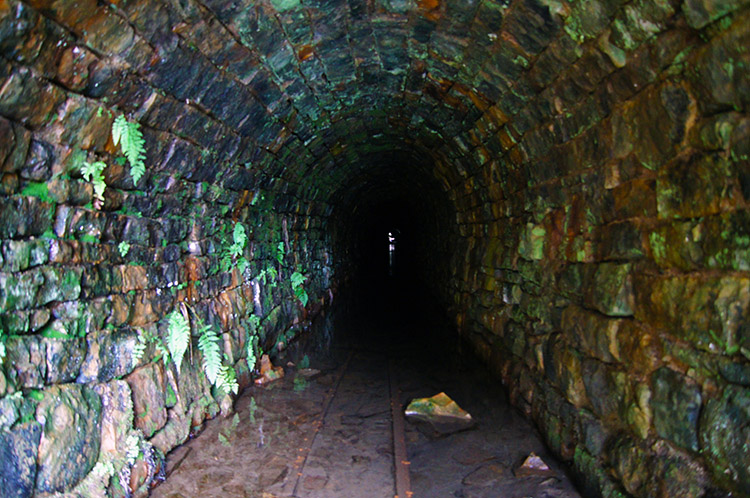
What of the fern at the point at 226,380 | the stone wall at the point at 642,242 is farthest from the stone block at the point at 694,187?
the fern at the point at 226,380

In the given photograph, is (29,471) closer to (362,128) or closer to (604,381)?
(604,381)

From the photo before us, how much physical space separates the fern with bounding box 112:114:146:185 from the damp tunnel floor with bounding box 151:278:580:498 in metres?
2.61

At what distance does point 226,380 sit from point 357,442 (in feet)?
5.70

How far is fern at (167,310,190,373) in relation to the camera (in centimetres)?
488

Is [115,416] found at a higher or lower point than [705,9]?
lower

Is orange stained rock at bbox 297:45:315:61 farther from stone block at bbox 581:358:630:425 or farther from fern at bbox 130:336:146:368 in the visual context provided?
stone block at bbox 581:358:630:425

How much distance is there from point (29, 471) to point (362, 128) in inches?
265

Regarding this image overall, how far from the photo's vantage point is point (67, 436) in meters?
3.33

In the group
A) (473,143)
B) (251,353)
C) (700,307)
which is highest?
(473,143)

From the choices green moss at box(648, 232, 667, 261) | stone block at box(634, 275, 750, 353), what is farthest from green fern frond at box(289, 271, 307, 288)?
green moss at box(648, 232, 667, 261)

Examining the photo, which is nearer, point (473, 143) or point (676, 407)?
point (676, 407)

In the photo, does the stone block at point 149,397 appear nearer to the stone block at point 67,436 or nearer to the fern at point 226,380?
the stone block at point 67,436

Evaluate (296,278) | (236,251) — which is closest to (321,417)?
(236,251)

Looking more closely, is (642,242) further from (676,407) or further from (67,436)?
(67,436)
